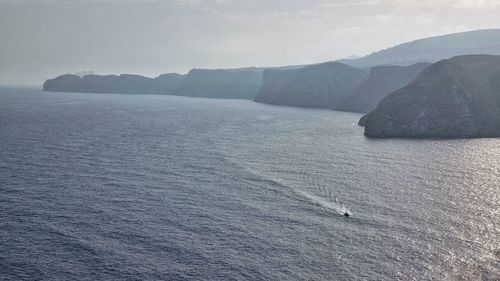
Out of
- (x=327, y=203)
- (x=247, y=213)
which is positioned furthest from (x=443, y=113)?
(x=247, y=213)

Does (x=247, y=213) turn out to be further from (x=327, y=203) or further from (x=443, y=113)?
(x=443, y=113)

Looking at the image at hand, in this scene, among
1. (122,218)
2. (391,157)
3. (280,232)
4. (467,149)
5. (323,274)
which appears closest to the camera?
(323,274)

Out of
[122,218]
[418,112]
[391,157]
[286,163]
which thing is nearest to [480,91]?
[418,112]

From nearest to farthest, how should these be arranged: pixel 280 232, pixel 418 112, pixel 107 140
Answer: pixel 280 232
pixel 107 140
pixel 418 112

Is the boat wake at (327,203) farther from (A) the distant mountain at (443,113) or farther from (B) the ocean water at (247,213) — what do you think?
(A) the distant mountain at (443,113)

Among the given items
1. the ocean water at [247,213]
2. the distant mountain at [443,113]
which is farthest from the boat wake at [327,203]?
the distant mountain at [443,113]

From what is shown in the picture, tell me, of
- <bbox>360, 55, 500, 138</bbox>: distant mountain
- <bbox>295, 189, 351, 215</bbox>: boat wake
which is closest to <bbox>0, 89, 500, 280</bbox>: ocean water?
<bbox>295, 189, 351, 215</bbox>: boat wake

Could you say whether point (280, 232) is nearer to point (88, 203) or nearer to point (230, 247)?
point (230, 247)

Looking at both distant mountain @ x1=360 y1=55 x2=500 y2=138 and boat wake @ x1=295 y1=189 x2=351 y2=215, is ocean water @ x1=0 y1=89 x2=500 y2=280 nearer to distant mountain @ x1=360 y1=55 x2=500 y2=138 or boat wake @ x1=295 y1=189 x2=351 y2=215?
boat wake @ x1=295 y1=189 x2=351 y2=215

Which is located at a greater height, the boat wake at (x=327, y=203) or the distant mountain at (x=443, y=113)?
the distant mountain at (x=443, y=113)
